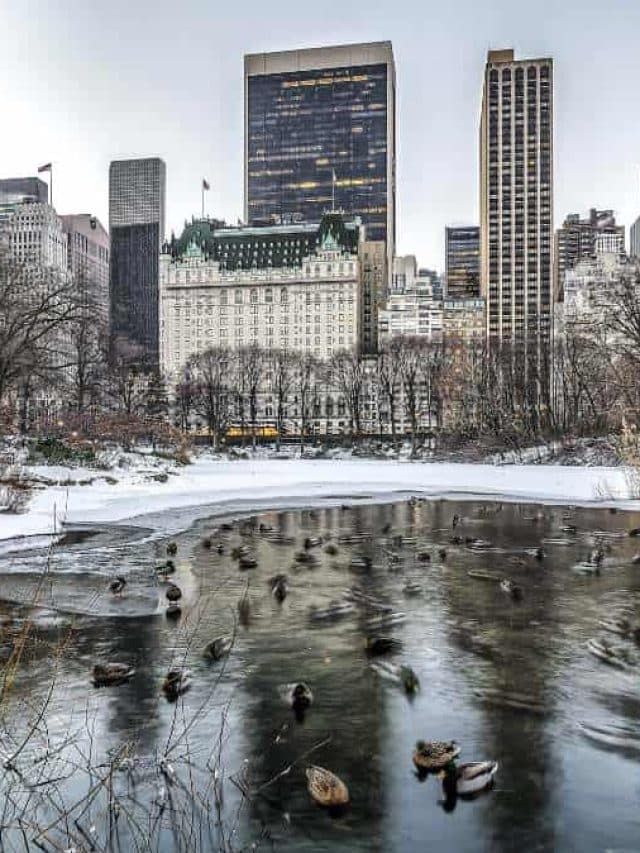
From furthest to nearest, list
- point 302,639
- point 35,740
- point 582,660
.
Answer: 1. point 302,639
2. point 582,660
3. point 35,740

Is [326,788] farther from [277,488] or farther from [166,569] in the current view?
[277,488]

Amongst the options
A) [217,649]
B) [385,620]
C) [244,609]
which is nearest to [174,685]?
[217,649]

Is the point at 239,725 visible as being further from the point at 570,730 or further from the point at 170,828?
the point at 570,730

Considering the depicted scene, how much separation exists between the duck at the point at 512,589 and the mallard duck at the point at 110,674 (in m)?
6.57

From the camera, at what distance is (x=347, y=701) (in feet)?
26.9

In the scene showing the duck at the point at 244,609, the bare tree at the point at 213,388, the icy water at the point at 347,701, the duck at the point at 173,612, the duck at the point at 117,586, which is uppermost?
the bare tree at the point at 213,388

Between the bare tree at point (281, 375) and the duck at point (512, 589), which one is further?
the bare tree at point (281, 375)

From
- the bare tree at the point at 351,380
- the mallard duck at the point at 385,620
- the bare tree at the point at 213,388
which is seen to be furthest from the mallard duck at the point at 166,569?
the bare tree at the point at 351,380

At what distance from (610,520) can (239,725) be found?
62.9ft

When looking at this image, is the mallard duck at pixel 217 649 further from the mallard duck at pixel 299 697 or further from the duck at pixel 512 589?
the duck at pixel 512 589

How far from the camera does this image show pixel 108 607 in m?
12.3

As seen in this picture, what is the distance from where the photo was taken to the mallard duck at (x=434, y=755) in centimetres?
659

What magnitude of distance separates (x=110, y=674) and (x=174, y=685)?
0.80 m

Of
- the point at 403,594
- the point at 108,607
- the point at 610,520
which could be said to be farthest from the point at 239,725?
the point at 610,520
